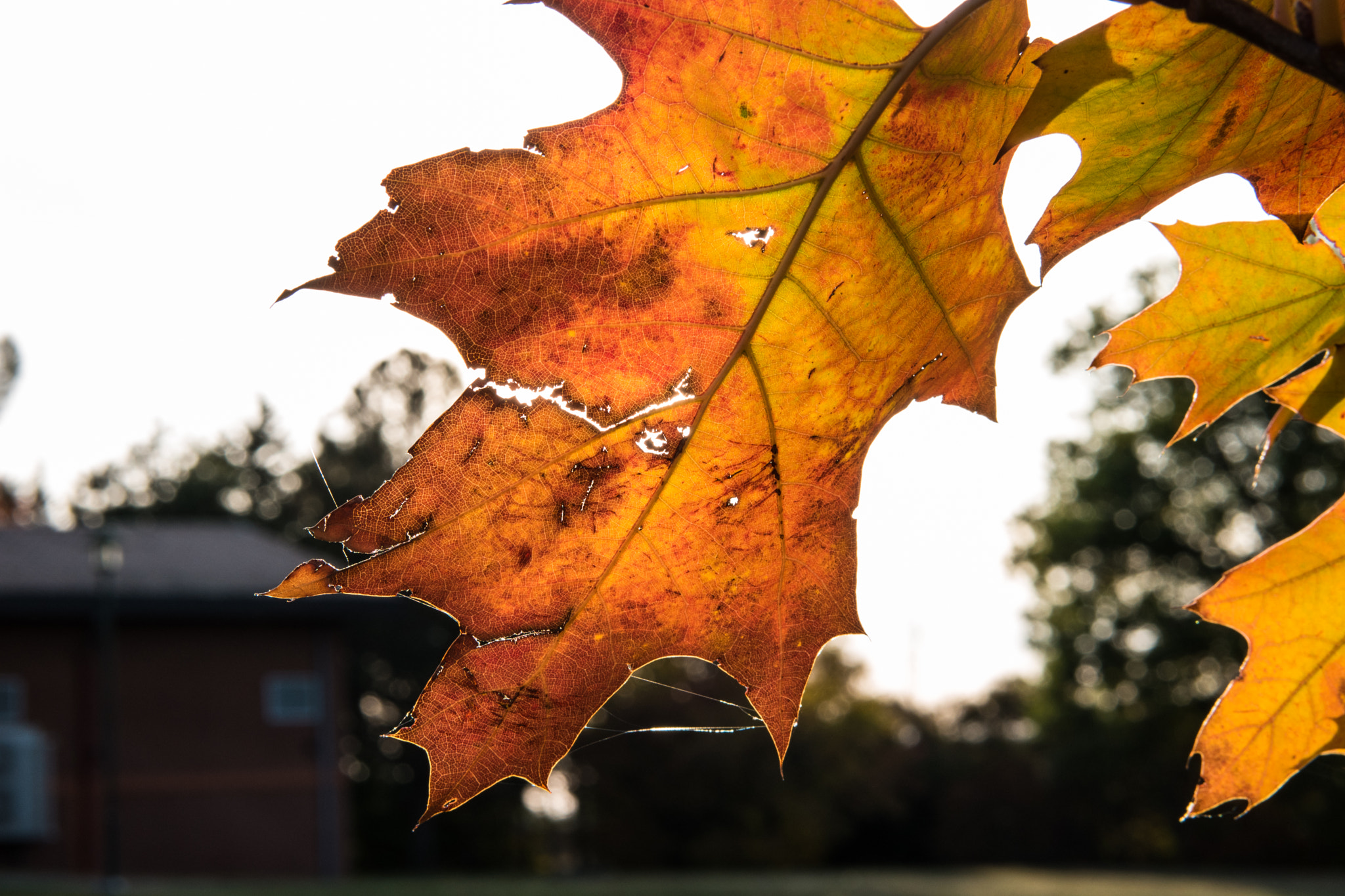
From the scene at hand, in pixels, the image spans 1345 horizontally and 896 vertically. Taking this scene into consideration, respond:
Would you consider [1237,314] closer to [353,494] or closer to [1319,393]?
[1319,393]

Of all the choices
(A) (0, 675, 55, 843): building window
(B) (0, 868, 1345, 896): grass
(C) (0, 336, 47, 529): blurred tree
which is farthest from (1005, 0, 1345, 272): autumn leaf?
(C) (0, 336, 47, 529): blurred tree

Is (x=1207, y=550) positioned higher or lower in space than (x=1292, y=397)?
higher

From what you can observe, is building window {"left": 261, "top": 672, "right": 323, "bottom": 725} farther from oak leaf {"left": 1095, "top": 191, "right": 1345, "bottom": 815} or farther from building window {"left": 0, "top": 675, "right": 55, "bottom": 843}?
oak leaf {"left": 1095, "top": 191, "right": 1345, "bottom": 815}

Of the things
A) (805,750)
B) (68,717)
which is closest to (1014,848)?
(805,750)

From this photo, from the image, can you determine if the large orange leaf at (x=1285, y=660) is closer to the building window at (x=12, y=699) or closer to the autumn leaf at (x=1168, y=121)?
the autumn leaf at (x=1168, y=121)

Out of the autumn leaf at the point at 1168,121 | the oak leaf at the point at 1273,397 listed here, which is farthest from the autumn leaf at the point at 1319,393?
the autumn leaf at the point at 1168,121

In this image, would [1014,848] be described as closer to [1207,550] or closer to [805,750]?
[805,750]
